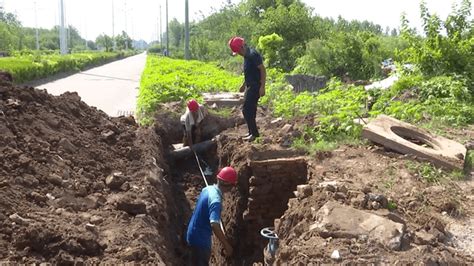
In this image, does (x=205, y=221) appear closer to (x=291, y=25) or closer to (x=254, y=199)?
(x=254, y=199)

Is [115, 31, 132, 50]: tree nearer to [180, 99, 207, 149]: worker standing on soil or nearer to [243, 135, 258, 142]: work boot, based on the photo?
[180, 99, 207, 149]: worker standing on soil

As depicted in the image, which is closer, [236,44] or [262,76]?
[236,44]

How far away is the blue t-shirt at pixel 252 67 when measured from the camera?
27.7 feet

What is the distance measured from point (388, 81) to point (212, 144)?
21.6 feet

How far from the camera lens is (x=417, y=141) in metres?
8.09

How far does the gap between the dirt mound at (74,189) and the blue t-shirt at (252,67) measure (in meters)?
2.18

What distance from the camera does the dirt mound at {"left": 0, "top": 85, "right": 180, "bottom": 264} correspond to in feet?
15.2

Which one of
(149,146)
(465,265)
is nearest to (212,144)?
(149,146)

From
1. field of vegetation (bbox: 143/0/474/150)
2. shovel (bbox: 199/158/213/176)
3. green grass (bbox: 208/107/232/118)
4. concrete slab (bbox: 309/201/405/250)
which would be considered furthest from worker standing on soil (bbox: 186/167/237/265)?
green grass (bbox: 208/107/232/118)

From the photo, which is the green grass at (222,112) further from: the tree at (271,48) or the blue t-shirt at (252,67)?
the tree at (271,48)

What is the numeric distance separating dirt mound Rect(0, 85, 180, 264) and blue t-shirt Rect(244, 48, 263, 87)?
2.18 m

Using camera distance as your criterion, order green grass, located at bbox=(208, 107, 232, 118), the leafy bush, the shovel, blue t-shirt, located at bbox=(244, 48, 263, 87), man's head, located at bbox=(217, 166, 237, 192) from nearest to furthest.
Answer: man's head, located at bbox=(217, 166, 237, 192), blue t-shirt, located at bbox=(244, 48, 263, 87), the leafy bush, the shovel, green grass, located at bbox=(208, 107, 232, 118)

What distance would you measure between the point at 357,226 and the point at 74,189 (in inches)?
139

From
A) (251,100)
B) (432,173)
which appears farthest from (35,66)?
(432,173)
